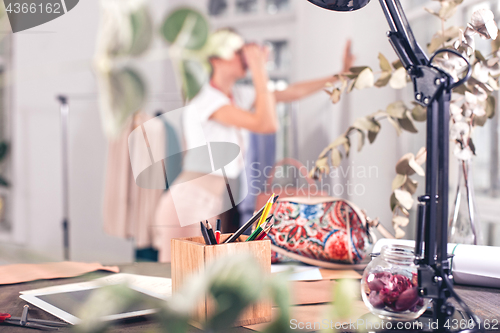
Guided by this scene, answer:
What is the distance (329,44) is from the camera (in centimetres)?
191

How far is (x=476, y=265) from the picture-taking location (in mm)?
592

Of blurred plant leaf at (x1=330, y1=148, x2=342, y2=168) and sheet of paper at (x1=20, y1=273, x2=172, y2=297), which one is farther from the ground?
blurred plant leaf at (x1=330, y1=148, x2=342, y2=168)

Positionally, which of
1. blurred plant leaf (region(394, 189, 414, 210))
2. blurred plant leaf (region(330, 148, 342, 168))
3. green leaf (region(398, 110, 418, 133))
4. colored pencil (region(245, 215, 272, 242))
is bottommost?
colored pencil (region(245, 215, 272, 242))

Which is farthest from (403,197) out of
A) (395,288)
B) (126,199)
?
(126,199)

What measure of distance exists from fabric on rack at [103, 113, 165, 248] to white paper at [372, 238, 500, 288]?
1617 mm

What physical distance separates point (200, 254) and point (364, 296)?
180 millimetres

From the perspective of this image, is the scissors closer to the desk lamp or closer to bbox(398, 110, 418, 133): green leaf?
the desk lamp

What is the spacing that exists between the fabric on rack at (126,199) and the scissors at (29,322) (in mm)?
1586

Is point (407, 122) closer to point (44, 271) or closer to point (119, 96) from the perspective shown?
point (44, 271)

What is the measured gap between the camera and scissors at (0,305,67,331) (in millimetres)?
429

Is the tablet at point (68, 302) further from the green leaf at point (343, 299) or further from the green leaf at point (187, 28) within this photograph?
the green leaf at point (187, 28)

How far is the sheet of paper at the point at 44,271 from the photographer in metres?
0.66

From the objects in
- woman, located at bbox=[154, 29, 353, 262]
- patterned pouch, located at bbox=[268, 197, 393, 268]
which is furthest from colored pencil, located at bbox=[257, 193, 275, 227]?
woman, located at bbox=[154, 29, 353, 262]

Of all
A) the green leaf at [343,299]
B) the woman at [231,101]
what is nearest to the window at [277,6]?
the woman at [231,101]
